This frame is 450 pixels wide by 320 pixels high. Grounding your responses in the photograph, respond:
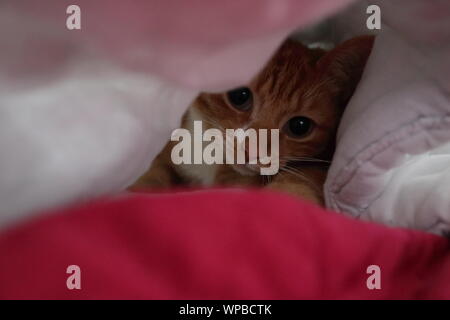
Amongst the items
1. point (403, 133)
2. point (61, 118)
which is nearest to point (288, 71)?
point (403, 133)

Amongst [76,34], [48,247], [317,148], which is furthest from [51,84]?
[317,148]

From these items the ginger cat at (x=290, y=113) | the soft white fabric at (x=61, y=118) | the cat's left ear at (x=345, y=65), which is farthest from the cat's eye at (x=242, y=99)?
the soft white fabric at (x=61, y=118)

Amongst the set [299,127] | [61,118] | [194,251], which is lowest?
[194,251]

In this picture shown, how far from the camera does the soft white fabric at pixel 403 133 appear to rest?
64 cm

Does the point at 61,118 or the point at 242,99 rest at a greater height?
the point at 242,99

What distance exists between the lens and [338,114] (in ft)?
3.08

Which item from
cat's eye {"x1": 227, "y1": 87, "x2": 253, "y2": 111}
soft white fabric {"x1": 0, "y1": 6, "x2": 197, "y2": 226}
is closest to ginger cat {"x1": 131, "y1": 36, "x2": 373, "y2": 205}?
cat's eye {"x1": 227, "y1": 87, "x2": 253, "y2": 111}

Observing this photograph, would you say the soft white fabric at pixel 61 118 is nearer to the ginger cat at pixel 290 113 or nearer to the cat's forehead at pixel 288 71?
the ginger cat at pixel 290 113

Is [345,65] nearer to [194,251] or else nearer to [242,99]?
[242,99]

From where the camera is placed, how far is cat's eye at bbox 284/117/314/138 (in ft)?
3.01

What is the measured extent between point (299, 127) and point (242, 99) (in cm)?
11

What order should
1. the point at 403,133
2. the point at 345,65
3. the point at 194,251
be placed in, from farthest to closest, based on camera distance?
the point at 345,65 → the point at 403,133 → the point at 194,251

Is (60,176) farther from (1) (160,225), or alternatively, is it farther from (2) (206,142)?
(2) (206,142)

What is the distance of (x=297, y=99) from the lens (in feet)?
3.05
